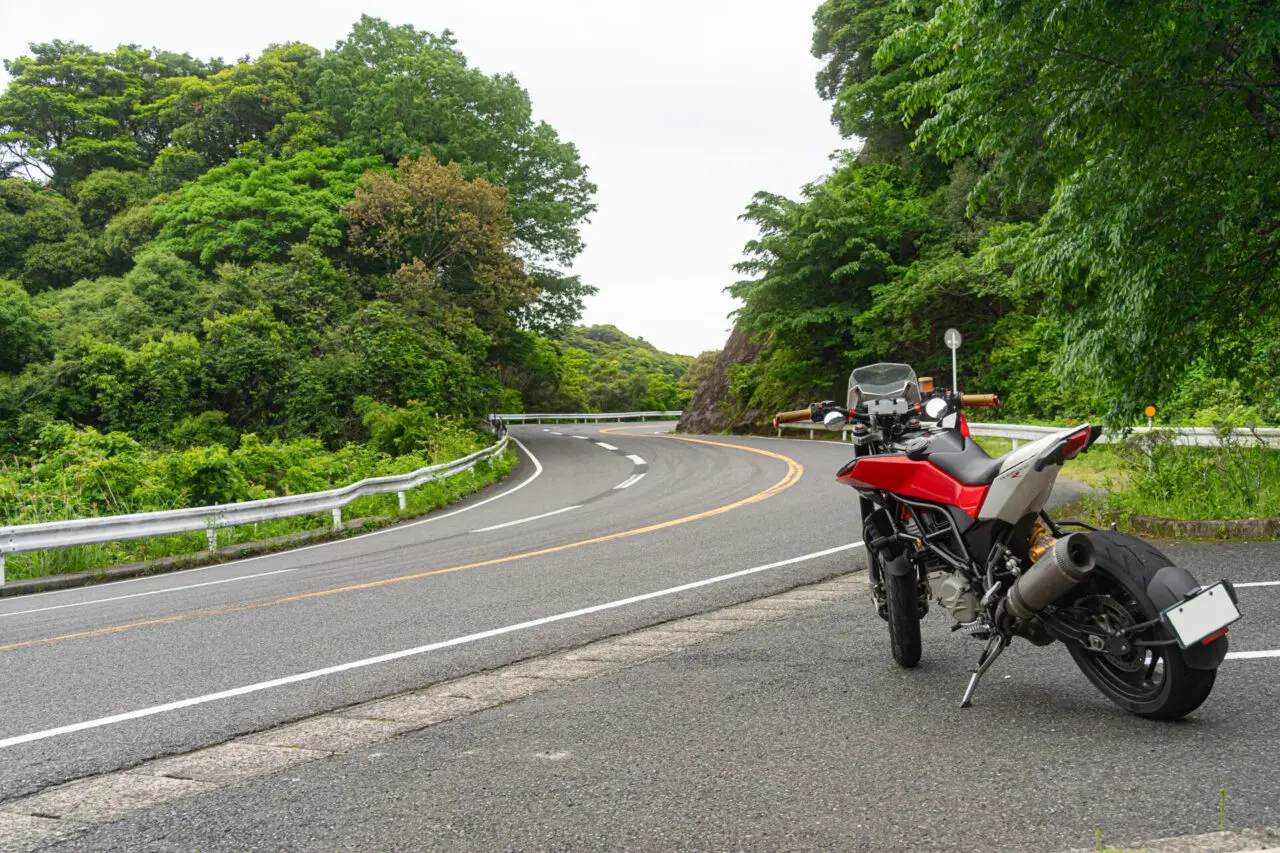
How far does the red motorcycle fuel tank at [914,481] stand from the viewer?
14.6 ft

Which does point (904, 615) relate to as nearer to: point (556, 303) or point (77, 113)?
point (556, 303)

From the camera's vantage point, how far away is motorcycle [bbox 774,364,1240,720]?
380 cm

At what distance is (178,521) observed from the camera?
1312cm

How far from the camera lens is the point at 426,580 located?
9352 mm

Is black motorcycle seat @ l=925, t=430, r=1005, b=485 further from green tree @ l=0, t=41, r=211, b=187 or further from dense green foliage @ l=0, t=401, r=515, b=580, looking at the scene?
green tree @ l=0, t=41, r=211, b=187

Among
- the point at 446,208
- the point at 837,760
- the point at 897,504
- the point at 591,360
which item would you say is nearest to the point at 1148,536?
the point at 897,504

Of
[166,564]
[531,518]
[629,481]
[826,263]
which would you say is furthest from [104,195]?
[531,518]

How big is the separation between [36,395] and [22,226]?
18.8 metres

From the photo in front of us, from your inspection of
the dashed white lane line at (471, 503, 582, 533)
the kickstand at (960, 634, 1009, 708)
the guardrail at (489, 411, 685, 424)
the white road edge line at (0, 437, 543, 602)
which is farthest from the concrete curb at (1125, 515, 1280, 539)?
the guardrail at (489, 411, 685, 424)

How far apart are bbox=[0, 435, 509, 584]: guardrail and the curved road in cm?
103

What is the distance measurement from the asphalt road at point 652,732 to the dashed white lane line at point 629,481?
12099 mm

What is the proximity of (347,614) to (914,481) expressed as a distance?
507 centimetres

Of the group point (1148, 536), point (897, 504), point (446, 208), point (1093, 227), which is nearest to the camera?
point (897, 504)

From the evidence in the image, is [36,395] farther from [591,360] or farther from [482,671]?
[591,360]
